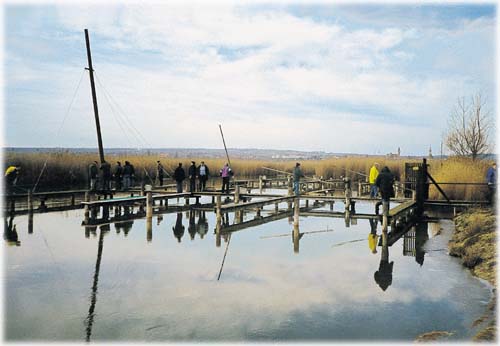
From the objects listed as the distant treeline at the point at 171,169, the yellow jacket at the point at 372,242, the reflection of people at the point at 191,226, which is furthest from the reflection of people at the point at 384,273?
the distant treeline at the point at 171,169

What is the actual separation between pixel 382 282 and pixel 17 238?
1019 centimetres

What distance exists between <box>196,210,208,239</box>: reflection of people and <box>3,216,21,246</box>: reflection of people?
526cm

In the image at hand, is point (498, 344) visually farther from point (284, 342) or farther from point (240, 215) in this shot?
point (240, 215)

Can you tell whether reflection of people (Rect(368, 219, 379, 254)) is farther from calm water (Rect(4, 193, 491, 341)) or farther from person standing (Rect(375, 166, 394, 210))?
person standing (Rect(375, 166, 394, 210))

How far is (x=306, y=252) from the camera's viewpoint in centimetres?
1282

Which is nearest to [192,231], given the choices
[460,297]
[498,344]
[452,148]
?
[460,297]

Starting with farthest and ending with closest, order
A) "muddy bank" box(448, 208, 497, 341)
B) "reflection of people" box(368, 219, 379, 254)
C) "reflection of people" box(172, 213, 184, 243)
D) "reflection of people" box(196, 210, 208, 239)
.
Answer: "reflection of people" box(196, 210, 208, 239), "reflection of people" box(172, 213, 184, 243), "reflection of people" box(368, 219, 379, 254), "muddy bank" box(448, 208, 497, 341)

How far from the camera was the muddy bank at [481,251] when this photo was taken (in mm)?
7449

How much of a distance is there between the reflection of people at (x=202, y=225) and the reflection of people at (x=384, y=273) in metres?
5.64

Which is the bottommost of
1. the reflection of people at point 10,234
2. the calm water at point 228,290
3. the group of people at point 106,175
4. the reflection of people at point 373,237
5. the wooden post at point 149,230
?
the reflection of people at point 373,237

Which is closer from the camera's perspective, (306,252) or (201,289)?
(201,289)

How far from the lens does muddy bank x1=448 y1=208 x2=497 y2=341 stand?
293 inches

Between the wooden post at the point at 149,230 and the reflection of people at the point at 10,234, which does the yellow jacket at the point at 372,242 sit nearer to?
the wooden post at the point at 149,230

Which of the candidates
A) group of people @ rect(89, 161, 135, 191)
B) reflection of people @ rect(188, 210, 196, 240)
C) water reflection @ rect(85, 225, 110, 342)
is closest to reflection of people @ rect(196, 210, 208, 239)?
reflection of people @ rect(188, 210, 196, 240)
